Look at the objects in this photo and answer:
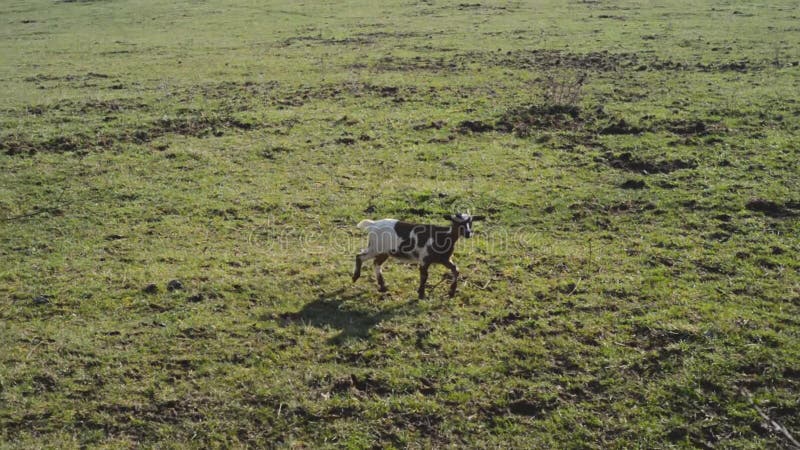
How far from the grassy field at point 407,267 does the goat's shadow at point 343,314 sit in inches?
2.0

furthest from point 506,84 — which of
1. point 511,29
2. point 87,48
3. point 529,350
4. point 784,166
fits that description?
point 87,48

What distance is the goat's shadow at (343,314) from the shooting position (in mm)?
9750

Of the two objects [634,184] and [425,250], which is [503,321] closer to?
[425,250]

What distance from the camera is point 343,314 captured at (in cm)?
1021

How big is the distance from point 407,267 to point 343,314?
209cm

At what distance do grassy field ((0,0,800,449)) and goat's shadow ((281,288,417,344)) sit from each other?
51mm

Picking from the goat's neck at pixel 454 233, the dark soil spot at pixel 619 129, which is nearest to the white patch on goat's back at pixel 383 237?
the goat's neck at pixel 454 233

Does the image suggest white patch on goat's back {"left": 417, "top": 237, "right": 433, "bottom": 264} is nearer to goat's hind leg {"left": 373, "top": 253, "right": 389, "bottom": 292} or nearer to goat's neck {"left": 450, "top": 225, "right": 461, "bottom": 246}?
goat's neck {"left": 450, "top": 225, "right": 461, "bottom": 246}

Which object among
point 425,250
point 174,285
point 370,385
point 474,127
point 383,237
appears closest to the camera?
point 370,385

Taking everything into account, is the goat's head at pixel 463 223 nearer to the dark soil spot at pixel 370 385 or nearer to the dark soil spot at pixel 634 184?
the dark soil spot at pixel 370 385

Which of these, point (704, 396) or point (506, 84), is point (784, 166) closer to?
point (704, 396)

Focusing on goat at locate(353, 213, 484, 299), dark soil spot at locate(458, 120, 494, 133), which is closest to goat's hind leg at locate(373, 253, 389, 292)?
goat at locate(353, 213, 484, 299)

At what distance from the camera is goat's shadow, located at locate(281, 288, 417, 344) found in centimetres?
975

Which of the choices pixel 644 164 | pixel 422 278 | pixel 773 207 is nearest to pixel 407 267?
pixel 422 278
